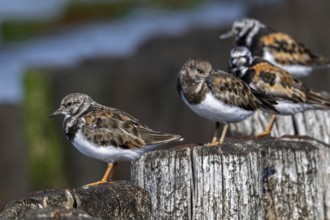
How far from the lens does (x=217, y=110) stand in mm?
8125

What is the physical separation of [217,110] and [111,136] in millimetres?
943

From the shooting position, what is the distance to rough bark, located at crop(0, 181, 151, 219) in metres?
5.58

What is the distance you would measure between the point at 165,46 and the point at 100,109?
5.42 metres

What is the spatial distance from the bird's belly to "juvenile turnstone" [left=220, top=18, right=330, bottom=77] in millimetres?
4276

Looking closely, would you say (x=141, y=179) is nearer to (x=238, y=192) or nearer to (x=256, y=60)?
(x=238, y=192)

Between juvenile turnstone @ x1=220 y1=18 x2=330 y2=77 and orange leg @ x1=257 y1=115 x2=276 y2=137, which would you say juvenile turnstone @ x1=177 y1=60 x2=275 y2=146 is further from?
juvenile turnstone @ x1=220 y1=18 x2=330 y2=77

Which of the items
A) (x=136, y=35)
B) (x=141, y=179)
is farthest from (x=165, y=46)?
(x=136, y=35)

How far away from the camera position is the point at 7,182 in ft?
35.4

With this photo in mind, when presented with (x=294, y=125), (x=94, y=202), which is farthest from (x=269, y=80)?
(x=94, y=202)

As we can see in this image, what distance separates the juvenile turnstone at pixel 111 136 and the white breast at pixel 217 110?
2.22ft

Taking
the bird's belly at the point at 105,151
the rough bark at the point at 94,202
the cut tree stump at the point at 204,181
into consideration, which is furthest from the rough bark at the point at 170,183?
the bird's belly at the point at 105,151

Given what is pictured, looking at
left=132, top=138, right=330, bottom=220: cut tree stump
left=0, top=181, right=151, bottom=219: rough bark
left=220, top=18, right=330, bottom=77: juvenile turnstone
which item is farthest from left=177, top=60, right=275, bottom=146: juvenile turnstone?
left=220, top=18, right=330, bottom=77: juvenile turnstone

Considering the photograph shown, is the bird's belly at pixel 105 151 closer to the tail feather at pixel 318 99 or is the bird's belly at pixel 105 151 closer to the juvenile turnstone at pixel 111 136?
the juvenile turnstone at pixel 111 136

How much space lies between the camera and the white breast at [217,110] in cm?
811
